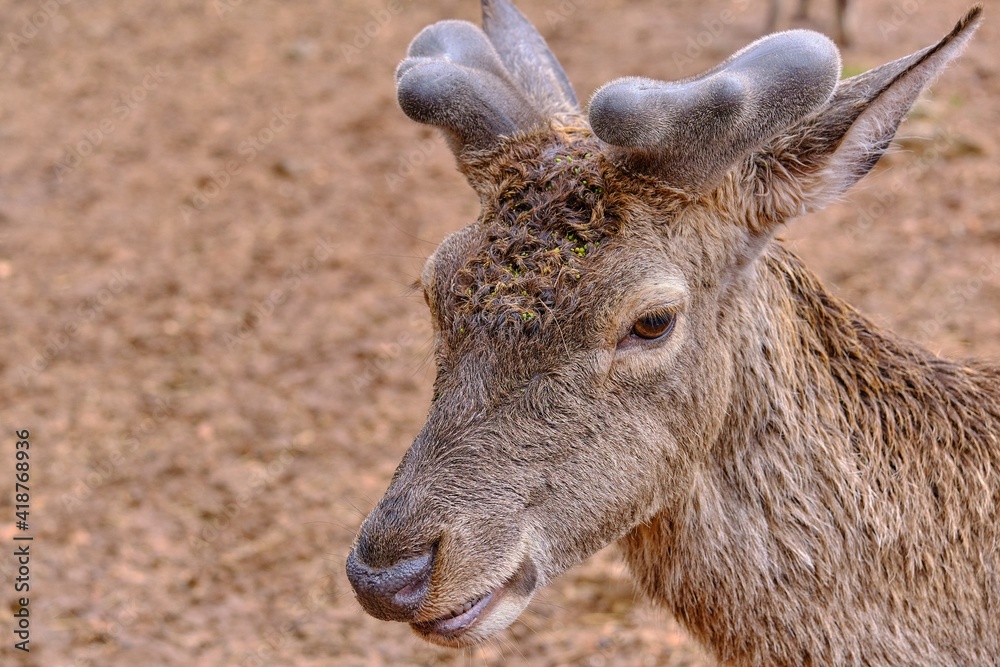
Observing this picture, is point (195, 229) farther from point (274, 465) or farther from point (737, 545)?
point (737, 545)

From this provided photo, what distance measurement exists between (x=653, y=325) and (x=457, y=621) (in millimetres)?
1120

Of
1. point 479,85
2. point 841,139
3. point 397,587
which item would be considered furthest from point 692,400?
point 479,85

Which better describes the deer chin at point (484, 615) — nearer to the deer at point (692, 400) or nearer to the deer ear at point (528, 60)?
the deer at point (692, 400)

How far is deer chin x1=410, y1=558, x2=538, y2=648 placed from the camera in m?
3.08

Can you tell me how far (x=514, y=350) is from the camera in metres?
3.18

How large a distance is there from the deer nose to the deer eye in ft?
3.21

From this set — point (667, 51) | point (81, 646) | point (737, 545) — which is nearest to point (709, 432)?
point (737, 545)

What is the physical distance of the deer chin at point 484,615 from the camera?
308 centimetres

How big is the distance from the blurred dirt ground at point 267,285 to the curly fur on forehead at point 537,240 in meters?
1.39

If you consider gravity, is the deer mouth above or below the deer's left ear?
below

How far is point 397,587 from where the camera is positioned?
117 inches

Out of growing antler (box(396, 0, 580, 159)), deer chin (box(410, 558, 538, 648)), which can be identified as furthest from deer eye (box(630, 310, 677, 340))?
growing antler (box(396, 0, 580, 159))

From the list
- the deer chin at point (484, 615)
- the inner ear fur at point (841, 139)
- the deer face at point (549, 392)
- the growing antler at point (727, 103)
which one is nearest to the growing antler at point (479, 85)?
the deer face at point (549, 392)

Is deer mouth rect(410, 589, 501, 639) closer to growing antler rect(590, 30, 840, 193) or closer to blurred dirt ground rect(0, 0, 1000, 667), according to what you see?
blurred dirt ground rect(0, 0, 1000, 667)
